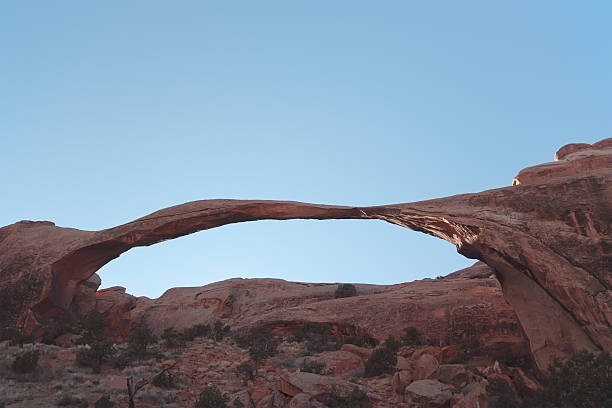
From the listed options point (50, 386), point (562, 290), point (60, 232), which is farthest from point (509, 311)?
point (60, 232)

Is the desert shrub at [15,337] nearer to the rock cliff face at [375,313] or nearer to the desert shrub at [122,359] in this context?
the desert shrub at [122,359]

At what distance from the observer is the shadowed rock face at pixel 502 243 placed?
11.0 metres

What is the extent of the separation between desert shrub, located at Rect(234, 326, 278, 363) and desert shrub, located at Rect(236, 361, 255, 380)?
0.85 m

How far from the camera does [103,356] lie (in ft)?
40.4

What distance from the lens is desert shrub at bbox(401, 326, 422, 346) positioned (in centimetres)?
1694

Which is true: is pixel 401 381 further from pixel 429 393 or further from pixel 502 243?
pixel 502 243

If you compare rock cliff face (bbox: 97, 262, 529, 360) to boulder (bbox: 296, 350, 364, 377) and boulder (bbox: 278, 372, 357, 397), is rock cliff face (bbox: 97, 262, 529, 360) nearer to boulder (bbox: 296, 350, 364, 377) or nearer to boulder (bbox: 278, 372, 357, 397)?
boulder (bbox: 296, 350, 364, 377)

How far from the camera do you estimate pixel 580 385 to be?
863cm

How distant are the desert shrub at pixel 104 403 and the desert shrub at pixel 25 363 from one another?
2648 mm

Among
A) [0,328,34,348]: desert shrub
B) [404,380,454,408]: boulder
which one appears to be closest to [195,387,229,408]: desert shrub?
[404,380,454,408]: boulder

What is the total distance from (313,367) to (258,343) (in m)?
2.97

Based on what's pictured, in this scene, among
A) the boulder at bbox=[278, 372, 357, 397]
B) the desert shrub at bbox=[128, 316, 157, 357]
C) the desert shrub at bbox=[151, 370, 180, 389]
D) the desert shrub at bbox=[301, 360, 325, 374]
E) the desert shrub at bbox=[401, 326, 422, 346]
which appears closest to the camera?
the boulder at bbox=[278, 372, 357, 397]

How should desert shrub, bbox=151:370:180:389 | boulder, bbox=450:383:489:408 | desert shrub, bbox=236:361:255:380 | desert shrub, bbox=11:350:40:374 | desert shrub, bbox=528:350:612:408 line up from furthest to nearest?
desert shrub, bbox=236:361:255:380
desert shrub, bbox=151:370:180:389
desert shrub, bbox=11:350:40:374
boulder, bbox=450:383:489:408
desert shrub, bbox=528:350:612:408

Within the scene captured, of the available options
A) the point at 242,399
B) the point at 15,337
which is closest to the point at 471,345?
the point at 242,399
